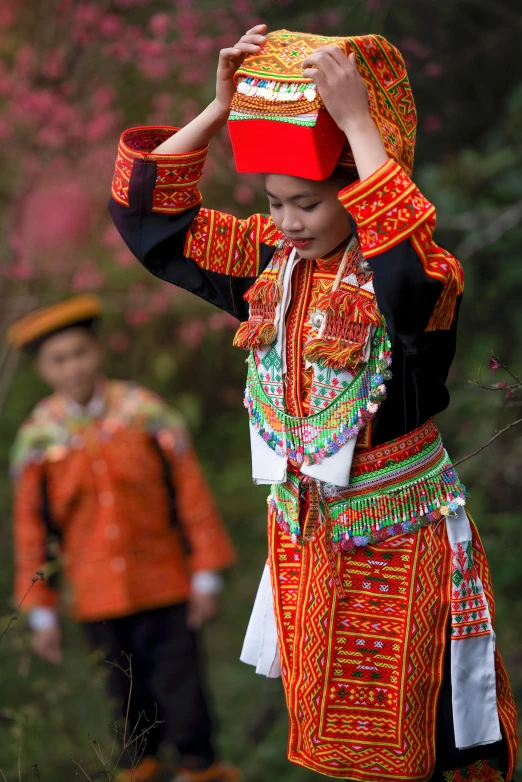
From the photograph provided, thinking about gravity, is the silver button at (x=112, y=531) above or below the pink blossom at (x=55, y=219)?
below

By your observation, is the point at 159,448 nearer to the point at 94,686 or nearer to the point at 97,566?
Result: the point at 97,566

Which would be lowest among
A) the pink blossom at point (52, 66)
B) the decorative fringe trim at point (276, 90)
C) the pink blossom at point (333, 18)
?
the pink blossom at point (52, 66)

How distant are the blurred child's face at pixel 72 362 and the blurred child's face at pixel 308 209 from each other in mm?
1926

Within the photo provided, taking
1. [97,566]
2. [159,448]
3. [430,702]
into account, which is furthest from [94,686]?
[430,702]

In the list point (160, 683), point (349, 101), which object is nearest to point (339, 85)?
point (349, 101)

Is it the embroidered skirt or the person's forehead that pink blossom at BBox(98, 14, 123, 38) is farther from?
the embroidered skirt

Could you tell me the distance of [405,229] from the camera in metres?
1.92

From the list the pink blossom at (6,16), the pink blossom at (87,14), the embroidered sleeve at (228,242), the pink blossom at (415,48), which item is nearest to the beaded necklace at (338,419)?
the embroidered sleeve at (228,242)

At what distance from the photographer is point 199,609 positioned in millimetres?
3910

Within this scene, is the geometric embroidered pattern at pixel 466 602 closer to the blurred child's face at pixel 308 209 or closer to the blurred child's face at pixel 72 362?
the blurred child's face at pixel 308 209

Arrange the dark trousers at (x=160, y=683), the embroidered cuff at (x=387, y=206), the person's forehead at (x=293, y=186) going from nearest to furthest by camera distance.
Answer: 1. the embroidered cuff at (x=387, y=206)
2. the person's forehead at (x=293, y=186)
3. the dark trousers at (x=160, y=683)

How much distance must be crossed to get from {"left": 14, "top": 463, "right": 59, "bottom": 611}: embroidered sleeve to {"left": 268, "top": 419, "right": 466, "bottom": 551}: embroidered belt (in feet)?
5.88

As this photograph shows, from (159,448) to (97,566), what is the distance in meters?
0.47

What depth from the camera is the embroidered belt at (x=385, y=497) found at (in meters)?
2.20
